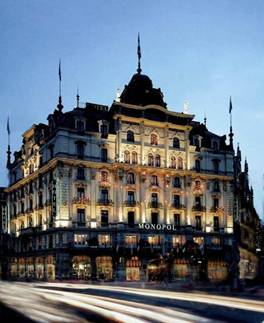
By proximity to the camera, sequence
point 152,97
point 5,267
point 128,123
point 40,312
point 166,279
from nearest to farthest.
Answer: point 40,312
point 166,279
point 128,123
point 152,97
point 5,267

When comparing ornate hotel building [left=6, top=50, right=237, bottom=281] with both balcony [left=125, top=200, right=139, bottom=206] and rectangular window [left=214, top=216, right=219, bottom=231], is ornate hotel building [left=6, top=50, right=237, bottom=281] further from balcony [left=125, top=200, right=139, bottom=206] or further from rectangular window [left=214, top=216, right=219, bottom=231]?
rectangular window [left=214, top=216, right=219, bottom=231]

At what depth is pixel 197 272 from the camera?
72000mm

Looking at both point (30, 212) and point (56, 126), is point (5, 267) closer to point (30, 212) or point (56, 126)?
point (30, 212)

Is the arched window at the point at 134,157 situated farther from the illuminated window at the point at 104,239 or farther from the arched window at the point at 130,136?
the illuminated window at the point at 104,239

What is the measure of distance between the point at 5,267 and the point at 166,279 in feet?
111

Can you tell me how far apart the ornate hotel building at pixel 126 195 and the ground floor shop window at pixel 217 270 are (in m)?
0.16

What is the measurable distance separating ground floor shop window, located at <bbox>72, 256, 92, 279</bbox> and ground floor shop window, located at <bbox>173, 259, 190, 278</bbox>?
13410 millimetres

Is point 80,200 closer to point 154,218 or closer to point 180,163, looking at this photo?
point 154,218

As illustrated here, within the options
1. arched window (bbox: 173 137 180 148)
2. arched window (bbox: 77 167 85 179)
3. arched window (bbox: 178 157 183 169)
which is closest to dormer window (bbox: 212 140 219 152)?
arched window (bbox: 173 137 180 148)

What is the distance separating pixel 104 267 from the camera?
216 feet

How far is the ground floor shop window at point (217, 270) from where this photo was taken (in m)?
73.3

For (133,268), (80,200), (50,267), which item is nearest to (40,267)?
(50,267)

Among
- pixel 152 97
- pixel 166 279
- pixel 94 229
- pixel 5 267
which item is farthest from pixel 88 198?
pixel 5 267

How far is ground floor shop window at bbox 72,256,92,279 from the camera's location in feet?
209
